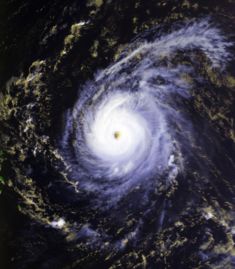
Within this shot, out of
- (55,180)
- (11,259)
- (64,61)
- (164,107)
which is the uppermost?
(64,61)

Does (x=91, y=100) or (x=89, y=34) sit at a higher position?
(x=89, y=34)

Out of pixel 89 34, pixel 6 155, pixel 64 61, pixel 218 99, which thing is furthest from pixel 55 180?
pixel 218 99

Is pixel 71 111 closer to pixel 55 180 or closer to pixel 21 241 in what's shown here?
pixel 55 180

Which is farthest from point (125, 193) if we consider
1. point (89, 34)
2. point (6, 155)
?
point (89, 34)

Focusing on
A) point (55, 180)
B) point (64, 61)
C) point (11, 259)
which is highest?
point (64, 61)

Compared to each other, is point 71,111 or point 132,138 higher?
point 71,111

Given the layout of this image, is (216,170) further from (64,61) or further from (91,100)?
(64,61)
